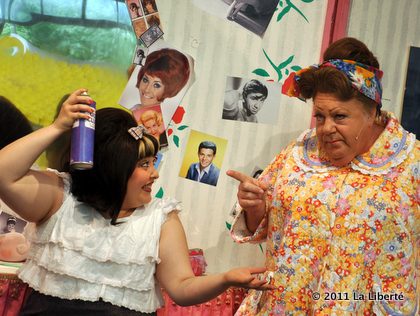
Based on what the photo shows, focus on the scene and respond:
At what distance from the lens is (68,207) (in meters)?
2.00

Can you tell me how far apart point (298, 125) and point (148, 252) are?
944 mm

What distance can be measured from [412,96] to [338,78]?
749 mm

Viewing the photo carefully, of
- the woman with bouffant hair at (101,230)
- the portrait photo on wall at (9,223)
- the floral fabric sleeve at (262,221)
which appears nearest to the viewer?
the woman with bouffant hair at (101,230)

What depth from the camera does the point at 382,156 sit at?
210cm

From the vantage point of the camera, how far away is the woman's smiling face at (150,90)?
2.54m

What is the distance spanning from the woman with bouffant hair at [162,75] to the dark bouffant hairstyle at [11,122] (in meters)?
0.47

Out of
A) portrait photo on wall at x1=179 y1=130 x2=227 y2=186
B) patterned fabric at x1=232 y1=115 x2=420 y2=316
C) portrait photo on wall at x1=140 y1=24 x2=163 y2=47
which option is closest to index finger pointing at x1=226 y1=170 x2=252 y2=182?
patterned fabric at x1=232 y1=115 x2=420 y2=316

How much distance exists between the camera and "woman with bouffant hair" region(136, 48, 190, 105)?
254 cm

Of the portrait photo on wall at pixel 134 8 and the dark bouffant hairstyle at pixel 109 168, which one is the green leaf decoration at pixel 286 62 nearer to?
the portrait photo on wall at pixel 134 8

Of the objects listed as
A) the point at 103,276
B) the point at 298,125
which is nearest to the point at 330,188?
the point at 298,125

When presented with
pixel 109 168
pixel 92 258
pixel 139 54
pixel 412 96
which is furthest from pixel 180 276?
pixel 412 96

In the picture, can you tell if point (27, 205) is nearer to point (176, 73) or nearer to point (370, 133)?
point (176, 73)

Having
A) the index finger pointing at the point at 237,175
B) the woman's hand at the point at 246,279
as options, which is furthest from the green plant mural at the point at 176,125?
→ the woman's hand at the point at 246,279

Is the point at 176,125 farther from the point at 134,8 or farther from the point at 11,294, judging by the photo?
the point at 11,294
